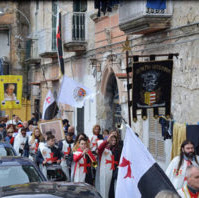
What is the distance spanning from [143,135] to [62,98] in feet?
7.68

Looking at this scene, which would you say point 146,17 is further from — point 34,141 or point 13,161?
point 13,161

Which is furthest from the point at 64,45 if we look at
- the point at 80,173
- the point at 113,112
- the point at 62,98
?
the point at 80,173

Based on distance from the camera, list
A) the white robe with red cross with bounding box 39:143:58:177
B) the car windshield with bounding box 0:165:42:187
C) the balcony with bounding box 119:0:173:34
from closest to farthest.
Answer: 1. the car windshield with bounding box 0:165:42:187
2. the white robe with red cross with bounding box 39:143:58:177
3. the balcony with bounding box 119:0:173:34

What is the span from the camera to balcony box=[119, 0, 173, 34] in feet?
38.3

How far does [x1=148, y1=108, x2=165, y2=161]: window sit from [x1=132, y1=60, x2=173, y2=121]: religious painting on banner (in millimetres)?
3360

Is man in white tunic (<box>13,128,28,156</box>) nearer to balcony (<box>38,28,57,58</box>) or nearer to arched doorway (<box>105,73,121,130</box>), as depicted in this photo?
arched doorway (<box>105,73,121,130</box>)

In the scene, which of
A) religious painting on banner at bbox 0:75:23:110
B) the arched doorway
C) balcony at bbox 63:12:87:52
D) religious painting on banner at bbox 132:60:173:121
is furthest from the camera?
religious painting on banner at bbox 0:75:23:110

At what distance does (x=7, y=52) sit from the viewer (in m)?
32.0

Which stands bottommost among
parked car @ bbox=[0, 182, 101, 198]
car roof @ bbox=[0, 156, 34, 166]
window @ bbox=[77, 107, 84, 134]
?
window @ bbox=[77, 107, 84, 134]

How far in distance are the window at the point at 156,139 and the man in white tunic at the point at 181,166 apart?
561cm

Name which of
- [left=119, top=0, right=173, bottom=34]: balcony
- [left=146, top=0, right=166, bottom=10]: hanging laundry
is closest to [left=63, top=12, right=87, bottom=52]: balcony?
[left=119, top=0, right=173, bottom=34]: balcony

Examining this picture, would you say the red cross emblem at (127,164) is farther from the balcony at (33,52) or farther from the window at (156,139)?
the balcony at (33,52)

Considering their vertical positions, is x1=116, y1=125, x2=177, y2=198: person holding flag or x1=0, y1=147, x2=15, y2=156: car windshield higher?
x1=116, y1=125, x2=177, y2=198: person holding flag

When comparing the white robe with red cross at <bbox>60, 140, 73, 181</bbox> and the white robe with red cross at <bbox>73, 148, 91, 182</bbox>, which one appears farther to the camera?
the white robe with red cross at <bbox>60, 140, 73, 181</bbox>
